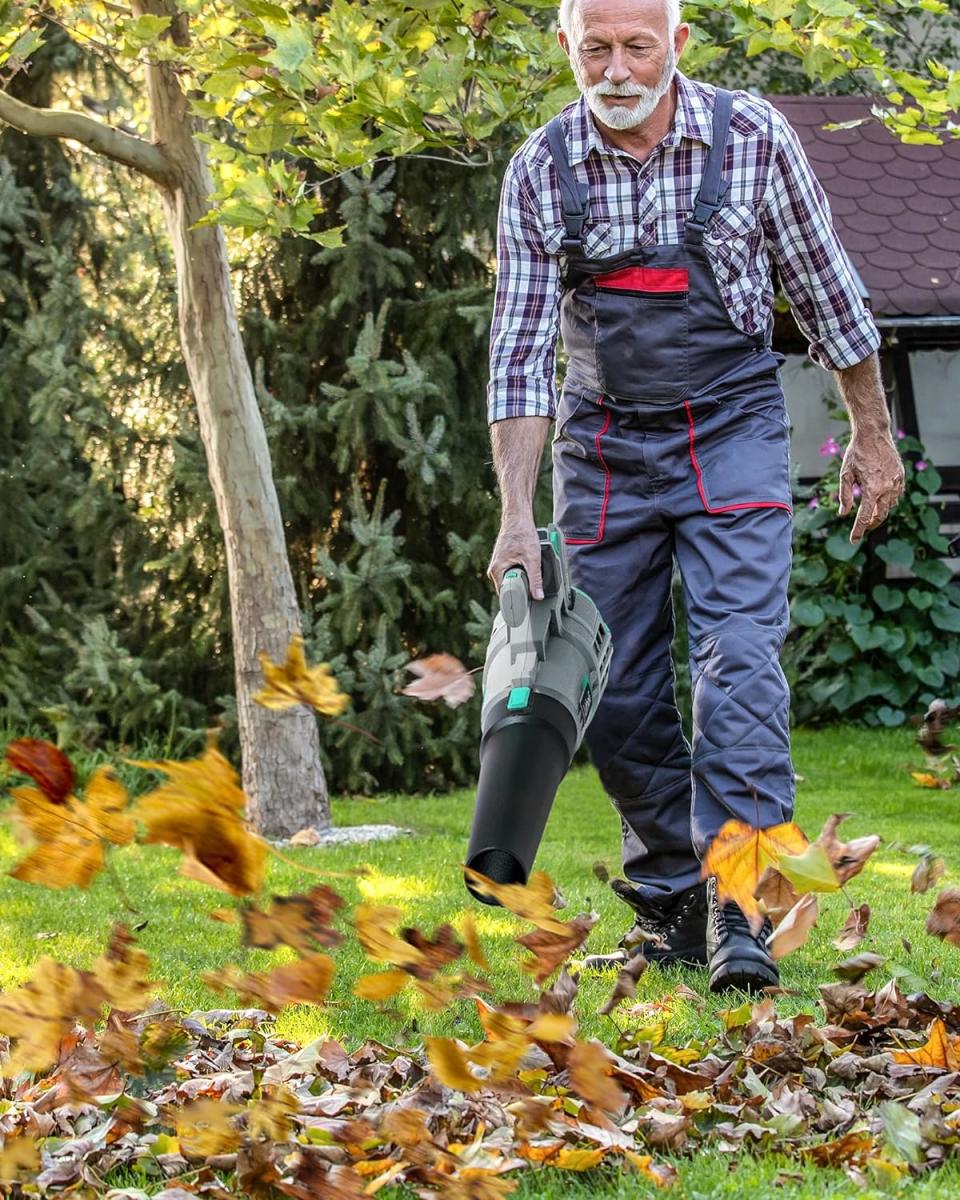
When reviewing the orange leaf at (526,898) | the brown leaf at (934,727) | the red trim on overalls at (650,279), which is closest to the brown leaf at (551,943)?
the orange leaf at (526,898)

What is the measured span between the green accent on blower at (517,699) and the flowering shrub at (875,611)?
721 cm

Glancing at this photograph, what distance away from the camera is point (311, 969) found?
2.33m

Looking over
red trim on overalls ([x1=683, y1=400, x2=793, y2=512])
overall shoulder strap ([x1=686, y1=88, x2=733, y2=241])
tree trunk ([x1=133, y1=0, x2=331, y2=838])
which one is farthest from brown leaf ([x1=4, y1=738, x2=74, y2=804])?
tree trunk ([x1=133, y1=0, x2=331, y2=838])

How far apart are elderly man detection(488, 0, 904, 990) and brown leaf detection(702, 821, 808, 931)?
1.03ft

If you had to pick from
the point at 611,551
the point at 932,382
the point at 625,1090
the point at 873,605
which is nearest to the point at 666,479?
the point at 611,551

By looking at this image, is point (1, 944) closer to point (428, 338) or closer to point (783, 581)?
point (783, 581)

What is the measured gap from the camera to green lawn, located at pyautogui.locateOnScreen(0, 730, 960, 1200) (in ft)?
9.78

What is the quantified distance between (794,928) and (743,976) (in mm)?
835

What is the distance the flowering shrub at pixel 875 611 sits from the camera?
395 inches

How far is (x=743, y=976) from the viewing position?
323 cm

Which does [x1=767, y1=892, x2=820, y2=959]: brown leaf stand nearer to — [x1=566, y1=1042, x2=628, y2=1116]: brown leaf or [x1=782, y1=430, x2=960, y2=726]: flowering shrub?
[x1=566, y1=1042, x2=628, y2=1116]: brown leaf

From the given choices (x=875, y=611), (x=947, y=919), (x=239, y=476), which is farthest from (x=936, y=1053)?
(x=875, y=611)

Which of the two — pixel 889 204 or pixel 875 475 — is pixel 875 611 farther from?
pixel 875 475

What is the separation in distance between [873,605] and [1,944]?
22.8 ft
